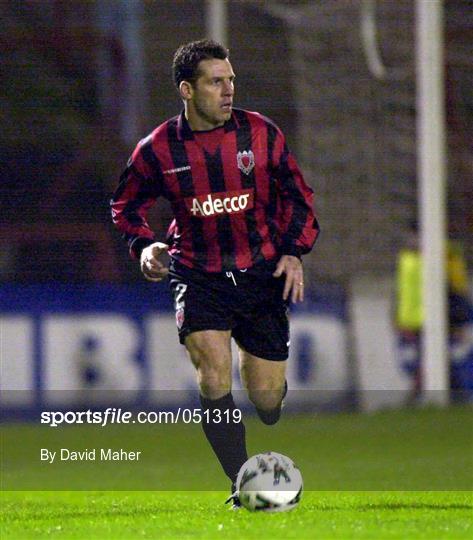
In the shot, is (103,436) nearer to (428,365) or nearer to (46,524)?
(428,365)

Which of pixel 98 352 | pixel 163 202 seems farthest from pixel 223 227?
pixel 163 202

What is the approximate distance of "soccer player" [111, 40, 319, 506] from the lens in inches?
256

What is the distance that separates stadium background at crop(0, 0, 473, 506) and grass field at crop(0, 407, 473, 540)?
0.60 m

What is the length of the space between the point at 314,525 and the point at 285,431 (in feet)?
16.1

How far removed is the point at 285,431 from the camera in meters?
10.7

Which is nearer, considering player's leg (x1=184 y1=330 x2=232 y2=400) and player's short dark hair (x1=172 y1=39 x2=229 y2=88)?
player's leg (x1=184 y1=330 x2=232 y2=400)

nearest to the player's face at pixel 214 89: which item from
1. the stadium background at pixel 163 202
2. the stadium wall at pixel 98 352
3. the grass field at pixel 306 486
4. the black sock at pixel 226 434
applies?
the black sock at pixel 226 434

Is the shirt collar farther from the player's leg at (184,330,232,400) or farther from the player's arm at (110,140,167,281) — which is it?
the player's leg at (184,330,232,400)

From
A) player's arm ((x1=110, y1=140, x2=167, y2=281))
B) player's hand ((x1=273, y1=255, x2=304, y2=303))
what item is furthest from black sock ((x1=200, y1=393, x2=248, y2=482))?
player's arm ((x1=110, y1=140, x2=167, y2=281))

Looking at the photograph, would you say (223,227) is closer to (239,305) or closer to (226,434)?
(239,305)

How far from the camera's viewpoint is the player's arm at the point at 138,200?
6680 millimetres

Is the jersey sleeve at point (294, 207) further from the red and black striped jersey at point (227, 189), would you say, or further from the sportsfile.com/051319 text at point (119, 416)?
the sportsfile.com/051319 text at point (119, 416)

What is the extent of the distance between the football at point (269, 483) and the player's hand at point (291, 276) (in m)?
0.72

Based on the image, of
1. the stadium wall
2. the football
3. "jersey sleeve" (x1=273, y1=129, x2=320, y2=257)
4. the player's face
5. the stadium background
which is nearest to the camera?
the football
